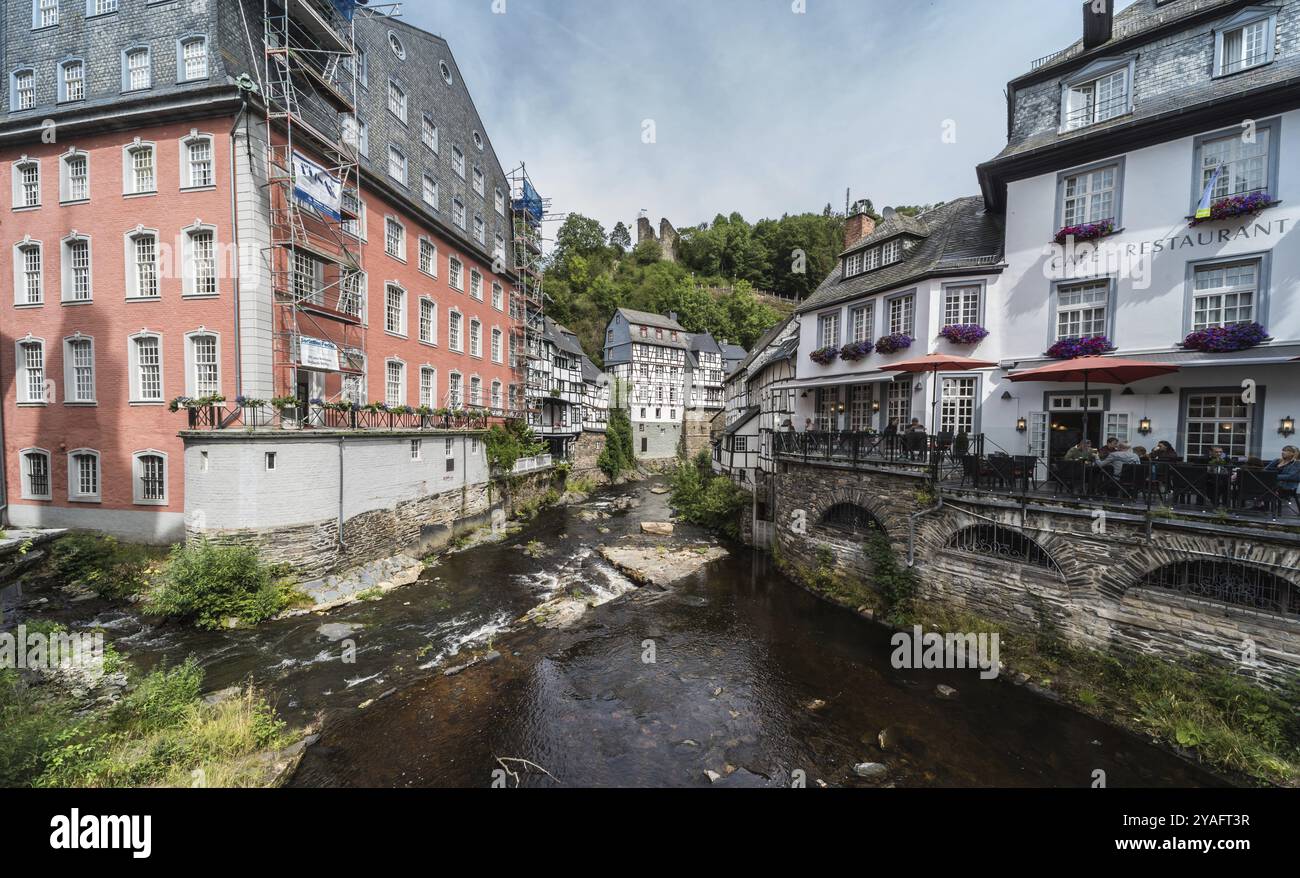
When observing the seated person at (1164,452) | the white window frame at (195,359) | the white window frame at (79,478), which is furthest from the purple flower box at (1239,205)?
the white window frame at (79,478)

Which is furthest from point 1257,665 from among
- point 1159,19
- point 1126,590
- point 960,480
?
point 1159,19

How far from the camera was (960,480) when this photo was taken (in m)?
12.4

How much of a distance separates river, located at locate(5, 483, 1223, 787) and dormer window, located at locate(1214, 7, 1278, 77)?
16329mm

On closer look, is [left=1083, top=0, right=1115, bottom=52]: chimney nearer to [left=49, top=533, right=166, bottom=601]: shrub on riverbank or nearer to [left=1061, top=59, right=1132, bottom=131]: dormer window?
[left=1061, top=59, right=1132, bottom=131]: dormer window

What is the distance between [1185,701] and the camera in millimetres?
8461

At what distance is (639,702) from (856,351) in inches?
571

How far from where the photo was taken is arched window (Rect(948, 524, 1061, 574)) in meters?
10.7

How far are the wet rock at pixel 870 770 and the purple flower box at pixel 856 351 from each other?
1385 centimetres

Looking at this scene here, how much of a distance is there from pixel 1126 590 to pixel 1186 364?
6.30 metres

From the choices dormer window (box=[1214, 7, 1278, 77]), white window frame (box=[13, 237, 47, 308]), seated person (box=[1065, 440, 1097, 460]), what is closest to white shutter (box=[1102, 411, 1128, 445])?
seated person (box=[1065, 440, 1097, 460])

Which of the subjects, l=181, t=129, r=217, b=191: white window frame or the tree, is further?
the tree

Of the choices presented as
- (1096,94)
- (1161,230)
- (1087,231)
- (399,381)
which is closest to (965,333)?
(1087,231)

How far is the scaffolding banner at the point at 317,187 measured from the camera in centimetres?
1536

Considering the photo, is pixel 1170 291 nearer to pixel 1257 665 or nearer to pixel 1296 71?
pixel 1296 71
